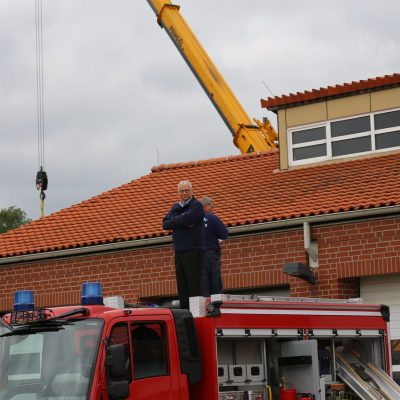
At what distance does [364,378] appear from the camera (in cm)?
1241

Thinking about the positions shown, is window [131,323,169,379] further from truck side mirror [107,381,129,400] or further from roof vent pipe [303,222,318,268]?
roof vent pipe [303,222,318,268]

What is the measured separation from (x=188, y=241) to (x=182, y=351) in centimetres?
197

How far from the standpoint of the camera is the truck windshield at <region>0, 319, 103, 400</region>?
9.31 meters

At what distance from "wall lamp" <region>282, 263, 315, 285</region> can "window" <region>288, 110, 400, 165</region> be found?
4.01 metres

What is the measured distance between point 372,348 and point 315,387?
→ 1.78m

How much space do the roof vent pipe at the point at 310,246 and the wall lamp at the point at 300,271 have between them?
17cm

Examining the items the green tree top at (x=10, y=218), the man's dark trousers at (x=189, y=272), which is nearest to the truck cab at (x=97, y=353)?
the man's dark trousers at (x=189, y=272)

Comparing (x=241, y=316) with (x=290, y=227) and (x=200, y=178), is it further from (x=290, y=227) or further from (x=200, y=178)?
(x=200, y=178)

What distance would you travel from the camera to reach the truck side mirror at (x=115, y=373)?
920 cm

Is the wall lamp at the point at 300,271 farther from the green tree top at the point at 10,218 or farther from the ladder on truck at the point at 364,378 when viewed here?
the green tree top at the point at 10,218

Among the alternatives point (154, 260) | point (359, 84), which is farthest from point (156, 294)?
point (359, 84)

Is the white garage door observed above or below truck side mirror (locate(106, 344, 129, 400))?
above

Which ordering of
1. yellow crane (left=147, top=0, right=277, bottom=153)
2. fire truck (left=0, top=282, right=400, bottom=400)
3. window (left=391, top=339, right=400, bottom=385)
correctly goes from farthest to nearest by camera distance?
yellow crane (left=147, top=0, right=277, bottom=153), window (left=391, top=339, right=400, bottom=385), fire truck (left=0, top=282, right=400, bottom=400)

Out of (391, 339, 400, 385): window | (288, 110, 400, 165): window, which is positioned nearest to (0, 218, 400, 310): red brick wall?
(391, 339, 400, 385): window
